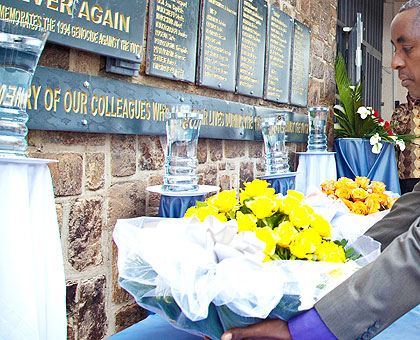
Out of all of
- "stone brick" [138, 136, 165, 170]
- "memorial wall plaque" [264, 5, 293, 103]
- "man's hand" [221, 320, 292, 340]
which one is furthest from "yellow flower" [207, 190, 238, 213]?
"memorial wall plaque" [264, 5, 293, 103]

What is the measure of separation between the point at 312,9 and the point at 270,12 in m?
1.02

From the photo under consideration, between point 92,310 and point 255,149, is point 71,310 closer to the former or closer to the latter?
point 92,310

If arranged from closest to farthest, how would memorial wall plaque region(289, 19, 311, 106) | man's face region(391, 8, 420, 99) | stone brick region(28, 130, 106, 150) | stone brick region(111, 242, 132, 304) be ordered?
man's face region(391, 8, 420, 99) → stone brick region(28, 130, 106, 150) → stone brick region(111, 242, 132, 304) → memorial wall plaque region(289, 19, 311, 106)

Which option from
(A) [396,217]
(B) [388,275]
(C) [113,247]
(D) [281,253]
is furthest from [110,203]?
(B) [388,275]

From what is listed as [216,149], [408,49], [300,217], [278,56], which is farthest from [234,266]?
[278,56]

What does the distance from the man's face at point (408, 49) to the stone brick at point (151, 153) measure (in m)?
1.35

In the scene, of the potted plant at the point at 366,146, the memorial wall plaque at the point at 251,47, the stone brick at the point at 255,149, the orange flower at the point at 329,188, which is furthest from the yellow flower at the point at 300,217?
the potted plant at the point at 366,146

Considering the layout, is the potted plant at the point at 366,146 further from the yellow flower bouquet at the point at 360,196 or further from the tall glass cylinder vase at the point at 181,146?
the tall glass cylinder vase at the point at 181,146

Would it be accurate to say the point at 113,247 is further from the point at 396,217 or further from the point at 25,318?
the point at 396,217

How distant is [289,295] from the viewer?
866mm

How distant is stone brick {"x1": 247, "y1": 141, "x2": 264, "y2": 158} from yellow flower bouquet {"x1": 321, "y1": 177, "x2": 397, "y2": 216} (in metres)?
0.79

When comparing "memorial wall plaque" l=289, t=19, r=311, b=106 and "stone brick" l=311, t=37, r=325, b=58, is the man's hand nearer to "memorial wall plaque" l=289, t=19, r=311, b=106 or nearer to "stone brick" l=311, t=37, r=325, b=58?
"memorial wall plaque" l=289, t=19, r=311, b=106

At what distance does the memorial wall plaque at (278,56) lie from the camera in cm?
373

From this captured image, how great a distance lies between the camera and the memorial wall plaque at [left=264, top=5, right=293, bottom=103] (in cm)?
373
